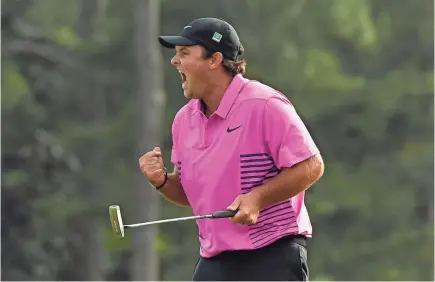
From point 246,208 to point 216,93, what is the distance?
1.77 ft

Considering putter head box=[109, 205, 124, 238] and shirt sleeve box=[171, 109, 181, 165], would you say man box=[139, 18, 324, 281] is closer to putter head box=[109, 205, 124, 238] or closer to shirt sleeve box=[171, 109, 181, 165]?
shirt sleeve box=[171, 109, 181, 165]

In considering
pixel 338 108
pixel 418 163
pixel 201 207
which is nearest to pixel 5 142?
pixel 338 108

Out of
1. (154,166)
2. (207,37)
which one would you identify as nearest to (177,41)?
(207,37)

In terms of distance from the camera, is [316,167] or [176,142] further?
[176,142]

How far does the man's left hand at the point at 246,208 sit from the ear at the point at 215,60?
0.54 metres

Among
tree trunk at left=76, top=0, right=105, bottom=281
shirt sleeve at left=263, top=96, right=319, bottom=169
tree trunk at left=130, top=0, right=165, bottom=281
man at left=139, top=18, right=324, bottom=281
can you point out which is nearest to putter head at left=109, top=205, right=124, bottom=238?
man at left=139, top=18, right=324, bottom=281

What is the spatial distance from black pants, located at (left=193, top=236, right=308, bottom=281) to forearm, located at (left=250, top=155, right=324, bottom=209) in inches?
8.5

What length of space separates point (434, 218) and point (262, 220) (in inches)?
823

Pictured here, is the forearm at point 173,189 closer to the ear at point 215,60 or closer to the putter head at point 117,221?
the putter head at point 117,221

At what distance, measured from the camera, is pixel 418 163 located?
80.1ft

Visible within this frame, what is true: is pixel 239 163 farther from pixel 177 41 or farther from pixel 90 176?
pixel 90 176

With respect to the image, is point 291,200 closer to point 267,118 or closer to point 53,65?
point 267,118

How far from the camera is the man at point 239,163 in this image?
495 cm

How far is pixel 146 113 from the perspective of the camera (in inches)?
736
